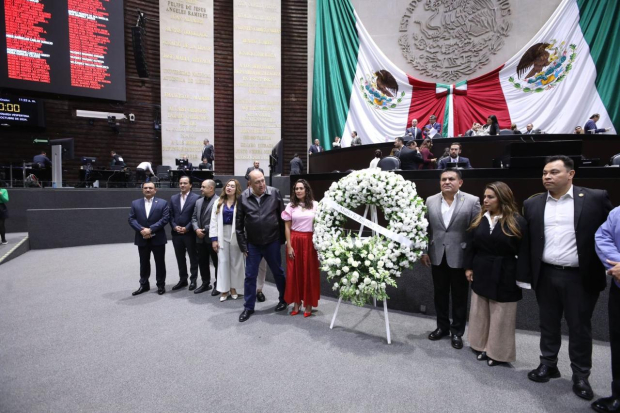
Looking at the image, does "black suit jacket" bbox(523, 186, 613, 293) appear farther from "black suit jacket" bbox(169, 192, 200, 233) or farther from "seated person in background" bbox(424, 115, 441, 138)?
"seated person in background" bbox(424, 115, 441, 138)

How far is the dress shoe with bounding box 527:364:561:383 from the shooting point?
2395 millimetres

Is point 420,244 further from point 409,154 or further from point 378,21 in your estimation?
point 378,21

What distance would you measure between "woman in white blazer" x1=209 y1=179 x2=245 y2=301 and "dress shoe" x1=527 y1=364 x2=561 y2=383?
3.19 metres

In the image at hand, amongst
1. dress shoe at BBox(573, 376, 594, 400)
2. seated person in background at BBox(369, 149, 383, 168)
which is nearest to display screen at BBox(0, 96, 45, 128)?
seated person in background at BBox(369, 149, 383, 168)

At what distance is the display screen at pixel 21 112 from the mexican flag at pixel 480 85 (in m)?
9.11

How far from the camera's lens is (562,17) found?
34.7 feet

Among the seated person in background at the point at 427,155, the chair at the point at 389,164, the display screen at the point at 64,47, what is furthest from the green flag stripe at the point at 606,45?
the display screen at the point at 64,47

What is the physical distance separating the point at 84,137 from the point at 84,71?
7.00 ft

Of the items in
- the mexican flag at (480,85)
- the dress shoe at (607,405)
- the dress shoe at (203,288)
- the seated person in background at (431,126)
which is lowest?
the dress shoe at (203,288)

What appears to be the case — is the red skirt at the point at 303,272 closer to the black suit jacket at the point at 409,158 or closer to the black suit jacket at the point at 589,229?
the black suit jacket at the point at 589,229

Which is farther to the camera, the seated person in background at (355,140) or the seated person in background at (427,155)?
the seated person in background at (355,140)

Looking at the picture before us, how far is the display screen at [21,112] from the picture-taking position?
10012 mm

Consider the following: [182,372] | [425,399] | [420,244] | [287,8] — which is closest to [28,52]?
[287,8]

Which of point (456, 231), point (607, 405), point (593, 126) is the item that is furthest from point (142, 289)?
point (593, 126)
